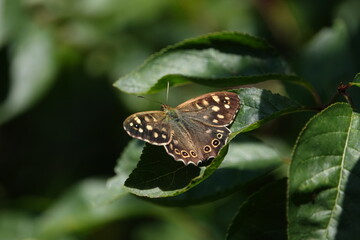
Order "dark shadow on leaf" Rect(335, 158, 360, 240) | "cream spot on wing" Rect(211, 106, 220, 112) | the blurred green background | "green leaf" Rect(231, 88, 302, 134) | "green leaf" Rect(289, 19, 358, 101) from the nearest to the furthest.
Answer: "dark shadow on leaf" Rect(335, 158, 360, 240) < "green leaf" Rect(231, 88, 302, 134) < "cream spot on wing" Rect(211, 106, 220, 112) < "green leaf" Rect(289, 19, 358, 101) < the blurred green background

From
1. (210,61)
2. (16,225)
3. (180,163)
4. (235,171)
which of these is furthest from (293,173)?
(16,225)

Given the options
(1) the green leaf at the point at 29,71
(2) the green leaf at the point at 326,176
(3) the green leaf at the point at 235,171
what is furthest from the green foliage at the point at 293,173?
(1) the green leaf at the point at 29,71

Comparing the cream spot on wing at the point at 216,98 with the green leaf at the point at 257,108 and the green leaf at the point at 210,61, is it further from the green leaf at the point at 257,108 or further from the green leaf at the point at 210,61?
the green leaf at the point at 257,108

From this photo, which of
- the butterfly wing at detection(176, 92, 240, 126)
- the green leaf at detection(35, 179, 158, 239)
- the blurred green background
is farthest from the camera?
the blurred green background

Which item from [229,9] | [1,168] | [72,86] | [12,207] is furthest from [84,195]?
[229,9]

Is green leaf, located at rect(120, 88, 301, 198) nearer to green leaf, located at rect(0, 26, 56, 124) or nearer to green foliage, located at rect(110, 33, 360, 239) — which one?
green foliage, located at rect(110, 33, 360, 239)

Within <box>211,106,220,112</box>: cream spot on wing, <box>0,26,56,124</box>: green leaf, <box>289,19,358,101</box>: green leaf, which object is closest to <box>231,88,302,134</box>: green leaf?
<box>211,106,220,112</box>: cream spot on wing

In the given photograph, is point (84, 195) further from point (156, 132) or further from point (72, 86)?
point (156, 132)
